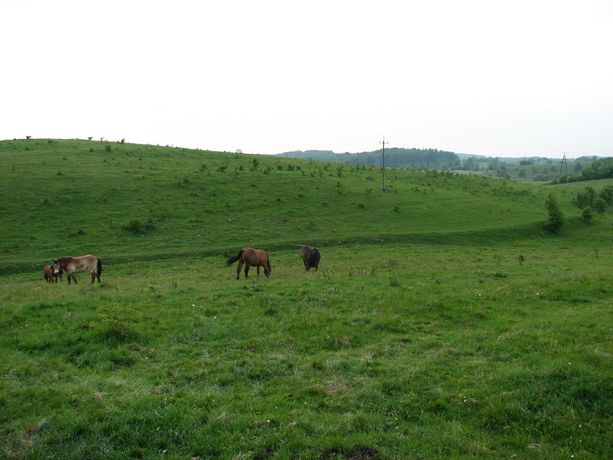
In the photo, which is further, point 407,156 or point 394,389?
point 407,156

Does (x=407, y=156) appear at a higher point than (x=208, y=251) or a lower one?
higher

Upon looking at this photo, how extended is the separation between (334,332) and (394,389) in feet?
10.2

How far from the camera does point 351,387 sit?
8.86 metres

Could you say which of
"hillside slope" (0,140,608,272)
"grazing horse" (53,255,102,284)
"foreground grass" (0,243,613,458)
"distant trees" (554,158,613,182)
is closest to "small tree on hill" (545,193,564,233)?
"hillside slope" (0,140,608,272)

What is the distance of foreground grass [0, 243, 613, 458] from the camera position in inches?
283

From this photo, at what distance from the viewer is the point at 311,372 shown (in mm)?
9523

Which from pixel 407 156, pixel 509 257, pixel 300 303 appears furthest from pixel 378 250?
pixel 407 156

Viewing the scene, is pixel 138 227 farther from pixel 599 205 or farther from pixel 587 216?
pixel 599 205

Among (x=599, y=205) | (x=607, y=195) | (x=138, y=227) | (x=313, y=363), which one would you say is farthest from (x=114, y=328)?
(x=607, y=195)

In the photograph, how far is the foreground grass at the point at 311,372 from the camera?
23.6 ft

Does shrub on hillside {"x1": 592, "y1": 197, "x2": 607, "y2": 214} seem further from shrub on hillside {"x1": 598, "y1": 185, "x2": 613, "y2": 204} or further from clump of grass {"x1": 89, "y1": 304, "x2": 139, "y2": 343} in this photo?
clump of grass {"x1": 89, "y1": 304, "x2": 139, "y2": 343}

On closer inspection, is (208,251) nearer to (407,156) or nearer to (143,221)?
(143,221)

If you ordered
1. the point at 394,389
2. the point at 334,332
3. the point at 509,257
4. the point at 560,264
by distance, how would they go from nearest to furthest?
the point at 394,389 < the point at 334,332 < the point at 560,264 < the point at 509,257

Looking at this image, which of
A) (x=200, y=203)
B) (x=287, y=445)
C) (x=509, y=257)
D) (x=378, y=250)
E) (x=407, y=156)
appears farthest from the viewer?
(x=407, y=156)
